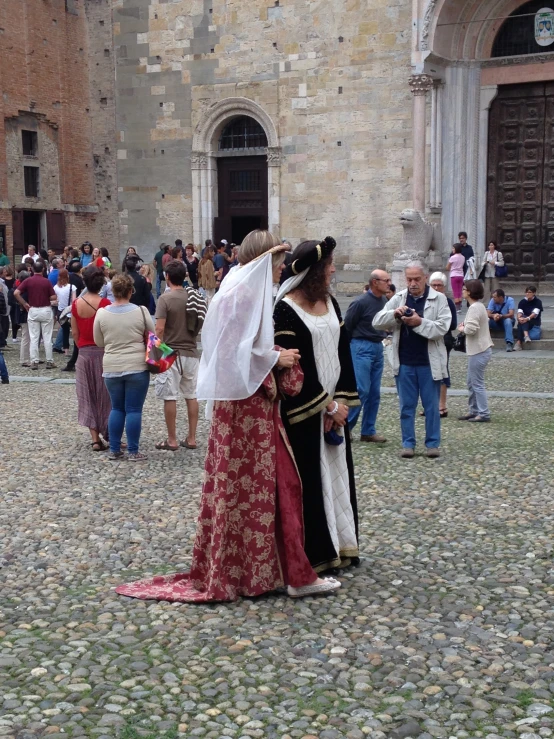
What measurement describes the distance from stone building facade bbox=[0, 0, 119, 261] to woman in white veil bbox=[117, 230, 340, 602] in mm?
25412

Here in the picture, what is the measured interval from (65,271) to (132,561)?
1119 cm

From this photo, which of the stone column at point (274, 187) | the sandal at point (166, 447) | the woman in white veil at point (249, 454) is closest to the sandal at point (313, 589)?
the woman in white veil at point (249, 454)

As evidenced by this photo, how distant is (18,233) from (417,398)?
23.1 metres

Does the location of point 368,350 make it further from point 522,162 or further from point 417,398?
point 522,162

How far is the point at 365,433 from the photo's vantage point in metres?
9.18

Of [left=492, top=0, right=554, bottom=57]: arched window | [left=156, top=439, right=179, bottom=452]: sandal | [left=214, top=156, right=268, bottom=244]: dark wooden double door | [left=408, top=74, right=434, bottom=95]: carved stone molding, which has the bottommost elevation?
[left=156, top=439, right=179, bottom=452]: sandal

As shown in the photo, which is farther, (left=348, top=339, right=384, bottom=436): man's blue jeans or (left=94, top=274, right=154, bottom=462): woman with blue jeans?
(left=348, top=339, right=384, bottom=436): man's blue jeans

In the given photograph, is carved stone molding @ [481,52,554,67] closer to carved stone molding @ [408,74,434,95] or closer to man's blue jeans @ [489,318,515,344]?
carved stone molding @ [408,74,434,95]

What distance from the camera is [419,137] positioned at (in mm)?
21062

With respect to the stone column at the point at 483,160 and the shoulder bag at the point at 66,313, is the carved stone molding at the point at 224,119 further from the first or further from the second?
the shoulder bag at the point at 66,313

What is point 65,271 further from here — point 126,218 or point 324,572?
point 324,572

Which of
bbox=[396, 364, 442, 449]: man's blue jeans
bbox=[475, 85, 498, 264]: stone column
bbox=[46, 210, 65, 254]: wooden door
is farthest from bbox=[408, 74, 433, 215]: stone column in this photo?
bbox=[46, 210, 65, 254]: wooden door

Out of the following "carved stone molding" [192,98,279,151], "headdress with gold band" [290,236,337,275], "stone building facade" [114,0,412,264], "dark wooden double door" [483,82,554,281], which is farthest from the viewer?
"carved stone molding" [192,98,279,151]

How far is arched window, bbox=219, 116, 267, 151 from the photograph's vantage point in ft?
79.9
